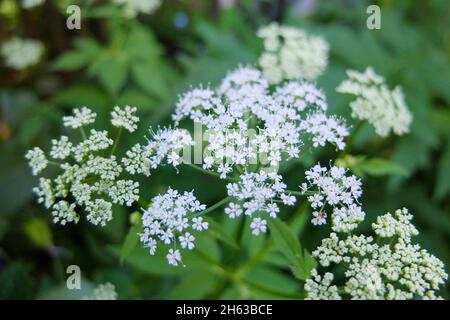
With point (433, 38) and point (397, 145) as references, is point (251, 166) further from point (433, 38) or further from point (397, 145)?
point (433, 38)

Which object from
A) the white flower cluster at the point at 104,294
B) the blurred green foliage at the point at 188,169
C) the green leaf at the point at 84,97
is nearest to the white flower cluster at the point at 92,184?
the white flower cluster at the point at 104,294

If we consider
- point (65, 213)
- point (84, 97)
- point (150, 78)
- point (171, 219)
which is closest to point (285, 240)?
point (171, 219)

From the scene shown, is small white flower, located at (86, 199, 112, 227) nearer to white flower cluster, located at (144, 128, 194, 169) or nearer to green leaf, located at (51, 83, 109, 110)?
white flower cluster, located at (144, 128, 194, 169)

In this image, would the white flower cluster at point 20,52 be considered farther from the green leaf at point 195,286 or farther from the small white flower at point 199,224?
the small white flower at point 199,224

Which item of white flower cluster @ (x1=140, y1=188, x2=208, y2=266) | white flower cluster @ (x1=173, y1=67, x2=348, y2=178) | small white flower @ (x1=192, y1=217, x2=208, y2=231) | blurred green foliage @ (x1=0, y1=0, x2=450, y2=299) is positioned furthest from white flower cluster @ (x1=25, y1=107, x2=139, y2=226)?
blurred green foliage @ (x1=0, y1=0, x2=450, y2=299)

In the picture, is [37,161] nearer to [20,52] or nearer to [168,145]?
[168,145]

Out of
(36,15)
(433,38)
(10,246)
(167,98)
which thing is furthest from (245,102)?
(36,15)
